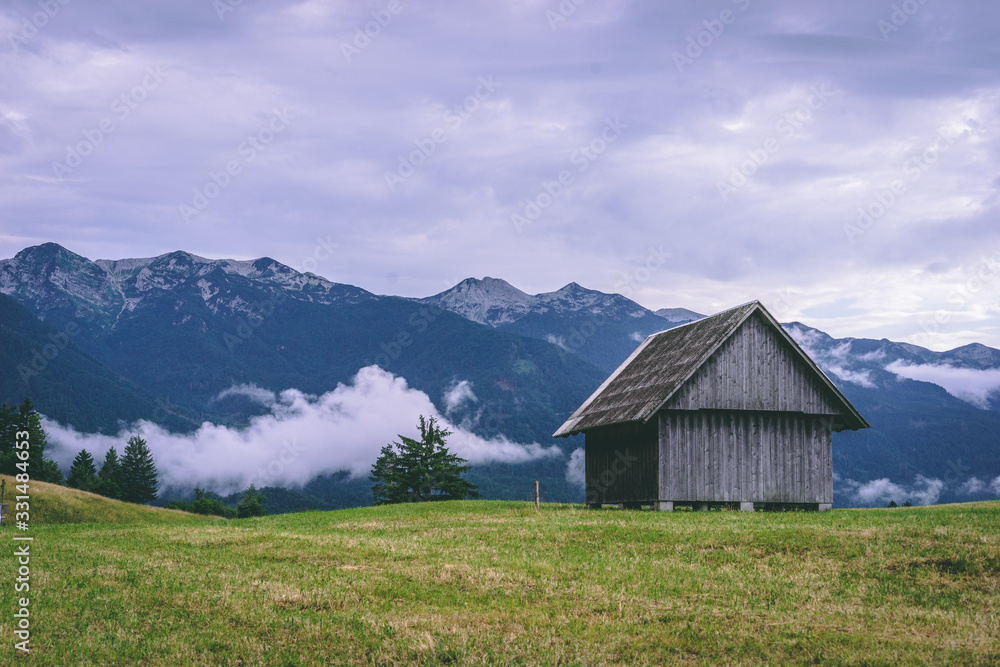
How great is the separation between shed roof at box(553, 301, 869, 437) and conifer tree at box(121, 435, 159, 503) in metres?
109

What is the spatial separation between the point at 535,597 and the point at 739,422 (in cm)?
2127

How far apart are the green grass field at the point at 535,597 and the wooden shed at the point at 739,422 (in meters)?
9.57

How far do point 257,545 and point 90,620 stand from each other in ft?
30.8

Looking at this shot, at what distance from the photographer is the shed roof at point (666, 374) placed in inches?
1345

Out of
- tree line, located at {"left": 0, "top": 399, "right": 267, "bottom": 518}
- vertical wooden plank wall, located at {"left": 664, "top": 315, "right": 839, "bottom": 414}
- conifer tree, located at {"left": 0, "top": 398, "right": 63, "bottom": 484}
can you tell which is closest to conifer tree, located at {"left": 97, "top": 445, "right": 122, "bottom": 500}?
tree line, located at {"left": 0, "top": 399, "right": 267, "bottom": 518}

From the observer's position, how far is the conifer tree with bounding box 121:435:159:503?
440ft

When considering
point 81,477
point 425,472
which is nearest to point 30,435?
point 81,477

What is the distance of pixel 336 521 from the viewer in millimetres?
34188

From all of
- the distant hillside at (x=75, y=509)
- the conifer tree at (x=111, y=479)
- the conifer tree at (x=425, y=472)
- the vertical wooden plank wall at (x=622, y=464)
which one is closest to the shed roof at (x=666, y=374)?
the vertical wooden plank wall at (x=622, y=464)

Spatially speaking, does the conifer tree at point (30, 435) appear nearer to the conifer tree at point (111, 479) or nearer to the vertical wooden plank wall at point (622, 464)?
the conifer tree at point (111, 479)

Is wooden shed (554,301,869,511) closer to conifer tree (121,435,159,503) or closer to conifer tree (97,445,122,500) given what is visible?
conifer tree (97,445,122,500)

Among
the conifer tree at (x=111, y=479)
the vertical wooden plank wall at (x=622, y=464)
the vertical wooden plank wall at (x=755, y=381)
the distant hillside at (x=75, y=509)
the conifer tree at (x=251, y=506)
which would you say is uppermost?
the vertical wooden plank wall at (x=755, y=381)

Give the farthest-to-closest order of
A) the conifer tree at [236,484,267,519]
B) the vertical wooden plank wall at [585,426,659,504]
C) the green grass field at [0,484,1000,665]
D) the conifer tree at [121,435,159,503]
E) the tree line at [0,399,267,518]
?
1. the conifer tree at [121,435,159,503]
2. the conifer tree at [236,484,267,519]
3. the tree line at [0,399,267,518]
4. the vertical wooden plank wall at [585,426,659,504]
5. the green grass field at [0,484,1000,665]

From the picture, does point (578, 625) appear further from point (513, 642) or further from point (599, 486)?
point (599, 486)
